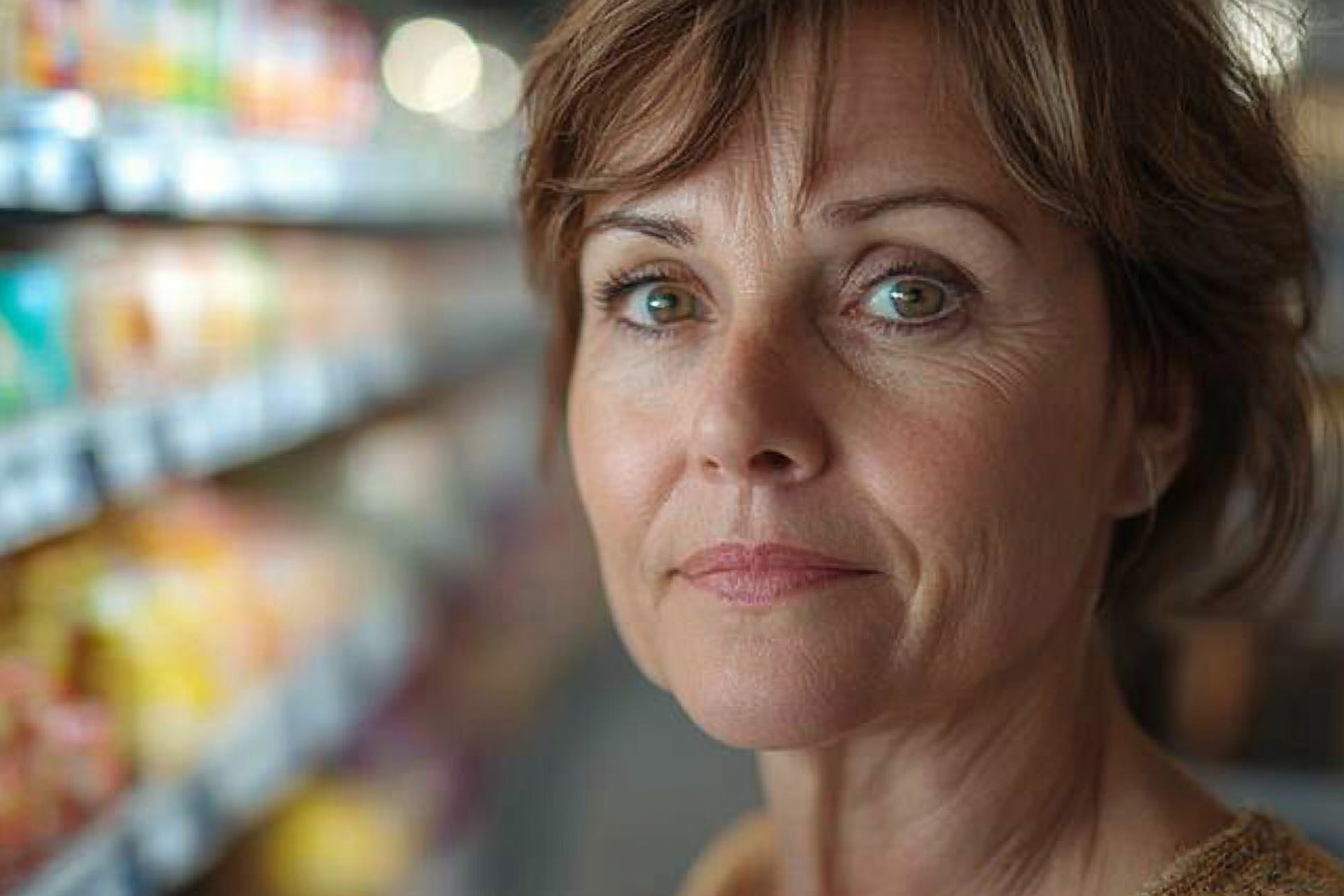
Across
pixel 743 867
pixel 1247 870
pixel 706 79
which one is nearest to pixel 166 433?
pixel 743 867

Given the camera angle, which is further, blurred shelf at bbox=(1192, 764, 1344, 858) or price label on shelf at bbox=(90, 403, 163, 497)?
blurred shelf at bbox=(1192, 764, 1344, 858)

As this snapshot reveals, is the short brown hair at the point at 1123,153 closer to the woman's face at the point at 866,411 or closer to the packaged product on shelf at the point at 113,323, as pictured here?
the woman's face at the point at 866,411

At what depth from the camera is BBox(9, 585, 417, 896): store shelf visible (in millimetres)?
1708

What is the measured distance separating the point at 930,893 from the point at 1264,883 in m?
0.25

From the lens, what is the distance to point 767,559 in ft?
3.51

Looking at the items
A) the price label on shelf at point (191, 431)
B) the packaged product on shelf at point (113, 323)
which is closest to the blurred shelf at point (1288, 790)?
the price label on shelf at point (191, 431)

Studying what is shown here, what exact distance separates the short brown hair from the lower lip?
281 millimetres

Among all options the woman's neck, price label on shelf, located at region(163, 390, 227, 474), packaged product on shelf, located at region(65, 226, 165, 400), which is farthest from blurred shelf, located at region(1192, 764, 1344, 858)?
packaged product on shelf, located at region(65, 226, 165, 400)

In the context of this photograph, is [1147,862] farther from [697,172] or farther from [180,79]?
[180,79]

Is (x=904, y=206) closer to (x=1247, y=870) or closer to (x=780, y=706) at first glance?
(x=780, y=706)

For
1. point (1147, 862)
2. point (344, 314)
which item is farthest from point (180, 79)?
point (1147, 862)

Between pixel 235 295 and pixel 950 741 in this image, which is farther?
pixel 235 295

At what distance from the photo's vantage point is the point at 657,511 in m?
1.15

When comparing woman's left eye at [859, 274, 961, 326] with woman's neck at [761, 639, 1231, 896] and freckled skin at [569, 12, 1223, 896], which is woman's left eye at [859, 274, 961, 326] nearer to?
freckled skin at [569, 12, 1223, 896]
